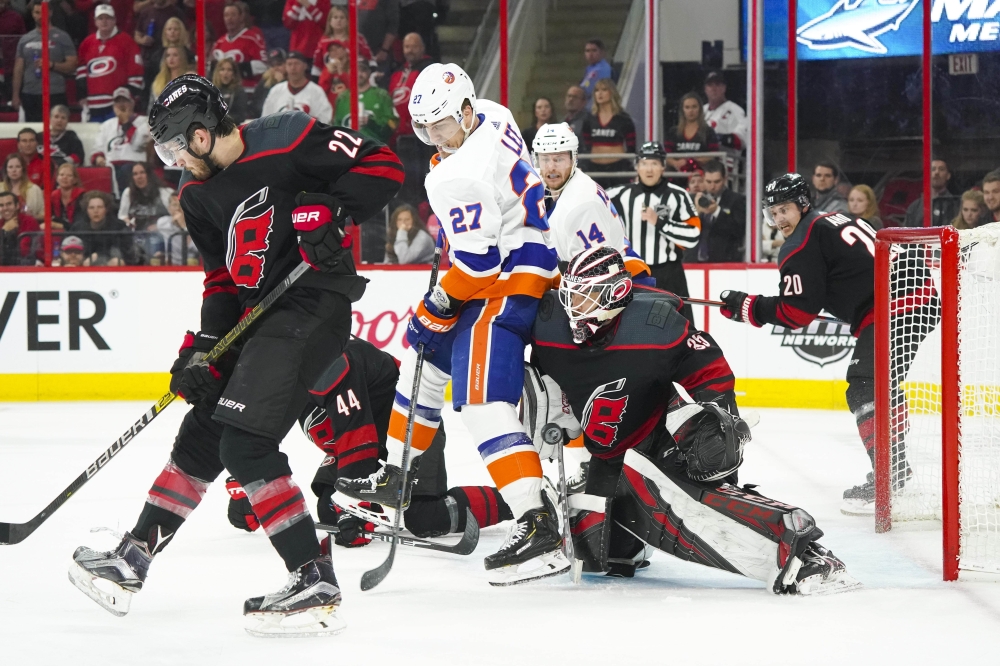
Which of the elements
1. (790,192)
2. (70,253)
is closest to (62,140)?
(70,253)

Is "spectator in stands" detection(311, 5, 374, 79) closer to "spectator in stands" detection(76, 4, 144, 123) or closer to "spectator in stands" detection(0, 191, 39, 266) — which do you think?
"spectator in stands" detection(76, 4, 144, 123)

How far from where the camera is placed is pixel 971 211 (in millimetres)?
6613

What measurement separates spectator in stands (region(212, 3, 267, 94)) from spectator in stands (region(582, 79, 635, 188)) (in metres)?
2.14

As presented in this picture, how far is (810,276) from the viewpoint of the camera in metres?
3.82

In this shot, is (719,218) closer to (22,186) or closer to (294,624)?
(22,186)

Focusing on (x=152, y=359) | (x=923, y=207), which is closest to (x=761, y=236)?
(x=923, y=207)

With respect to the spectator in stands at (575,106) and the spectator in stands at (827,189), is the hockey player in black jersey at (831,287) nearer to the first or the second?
the spectator in stands at (827,189)

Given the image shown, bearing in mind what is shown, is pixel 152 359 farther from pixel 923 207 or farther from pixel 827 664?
pixel 827 664

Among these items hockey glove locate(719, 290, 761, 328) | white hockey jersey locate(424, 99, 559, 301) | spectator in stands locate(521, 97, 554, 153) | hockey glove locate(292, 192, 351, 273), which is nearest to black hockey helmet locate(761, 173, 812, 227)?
hockey glove locate(719, 290, 761, 328)

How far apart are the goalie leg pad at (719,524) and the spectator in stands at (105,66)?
19.4 feet

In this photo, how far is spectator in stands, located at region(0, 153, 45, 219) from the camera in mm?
7227

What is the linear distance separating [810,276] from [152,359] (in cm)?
427

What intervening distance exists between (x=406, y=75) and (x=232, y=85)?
3.65ft

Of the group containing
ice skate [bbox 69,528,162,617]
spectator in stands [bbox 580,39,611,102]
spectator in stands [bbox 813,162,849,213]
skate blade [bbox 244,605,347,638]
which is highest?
spectator in stands [bbox 580,39,611,102]
